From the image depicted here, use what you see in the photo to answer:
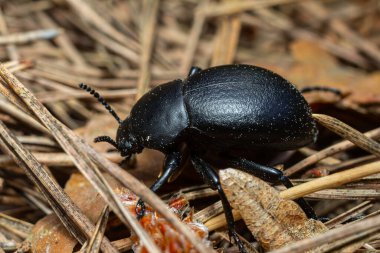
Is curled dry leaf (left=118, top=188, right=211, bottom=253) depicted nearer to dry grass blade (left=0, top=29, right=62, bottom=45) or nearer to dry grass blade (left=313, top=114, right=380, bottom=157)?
dry grass blade (left=313, top=114, right=380, bottom=157)

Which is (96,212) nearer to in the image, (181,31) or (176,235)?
(176,235)

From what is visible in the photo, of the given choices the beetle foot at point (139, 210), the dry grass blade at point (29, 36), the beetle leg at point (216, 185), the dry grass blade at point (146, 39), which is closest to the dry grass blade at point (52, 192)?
the beetle foot at point (139, 210)

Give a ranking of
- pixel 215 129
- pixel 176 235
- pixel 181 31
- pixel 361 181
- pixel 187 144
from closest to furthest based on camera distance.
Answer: pixel 176 235 < pixel 361 181 < pixel 215 129 < pixel 187 144 < pixel 181 31

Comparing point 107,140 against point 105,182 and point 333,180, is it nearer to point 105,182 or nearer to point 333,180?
point 105,182

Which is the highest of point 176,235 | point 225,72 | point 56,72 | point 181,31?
point 181,31

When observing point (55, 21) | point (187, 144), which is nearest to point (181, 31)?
point (55, 21)

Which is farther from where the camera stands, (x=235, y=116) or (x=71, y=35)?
(x=71, y=35)

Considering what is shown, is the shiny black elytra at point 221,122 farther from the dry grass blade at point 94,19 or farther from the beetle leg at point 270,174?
the dry grass blade at point 94,19

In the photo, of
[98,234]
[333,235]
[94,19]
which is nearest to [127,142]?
[98,234]
